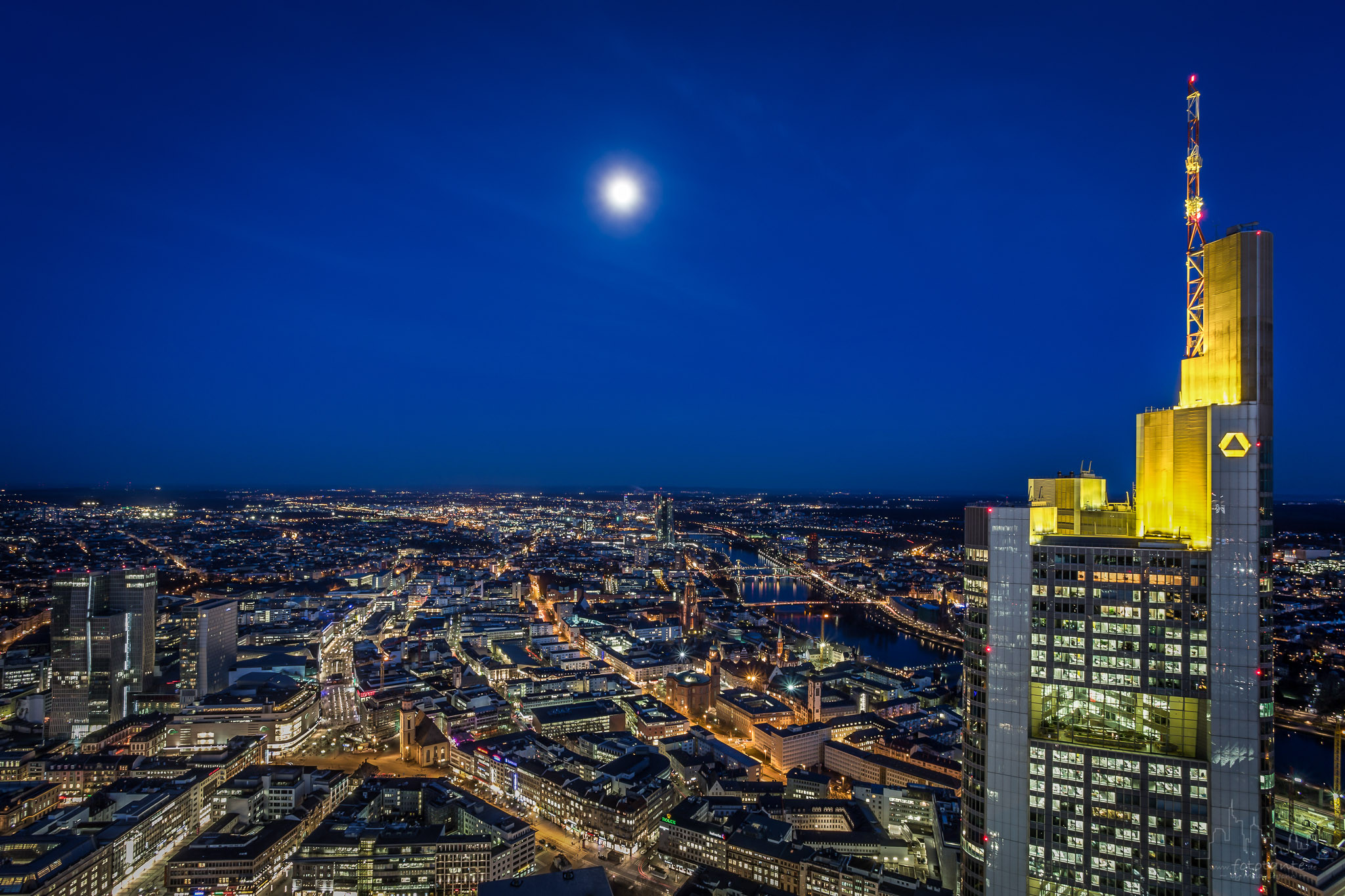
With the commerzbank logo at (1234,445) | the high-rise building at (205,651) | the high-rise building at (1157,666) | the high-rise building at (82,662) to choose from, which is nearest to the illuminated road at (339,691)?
the high-rise building at (205,651)

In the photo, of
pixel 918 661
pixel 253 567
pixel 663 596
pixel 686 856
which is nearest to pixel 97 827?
pixel 686 856

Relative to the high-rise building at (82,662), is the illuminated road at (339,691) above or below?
below

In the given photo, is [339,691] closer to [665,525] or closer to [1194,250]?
[1194,250]

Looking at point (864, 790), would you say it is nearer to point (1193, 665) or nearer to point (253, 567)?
point (1193, 665)

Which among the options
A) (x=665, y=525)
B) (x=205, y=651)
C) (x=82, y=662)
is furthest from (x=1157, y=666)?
(x=665, y=525)

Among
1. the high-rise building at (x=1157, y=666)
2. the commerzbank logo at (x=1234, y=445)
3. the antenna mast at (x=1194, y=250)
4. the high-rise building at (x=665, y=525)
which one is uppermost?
the antenna mast at (x=1194, y=250)

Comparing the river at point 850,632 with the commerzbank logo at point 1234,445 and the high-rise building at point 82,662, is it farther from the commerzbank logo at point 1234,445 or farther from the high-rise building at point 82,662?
the high-rise building at point 82,662
